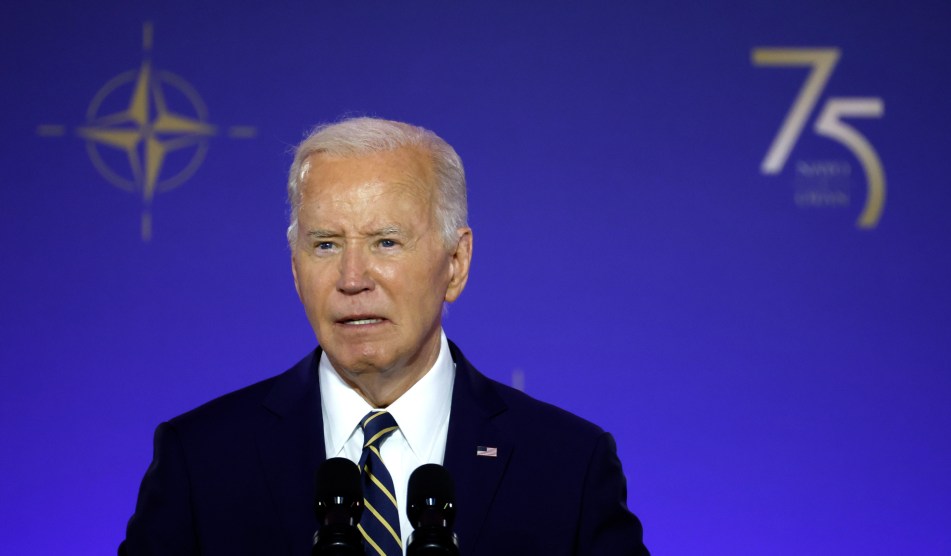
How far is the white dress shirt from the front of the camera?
1719mm

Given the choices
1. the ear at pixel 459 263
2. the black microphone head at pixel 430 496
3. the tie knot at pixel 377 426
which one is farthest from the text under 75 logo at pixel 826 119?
the black microphone head at pixel 430 496

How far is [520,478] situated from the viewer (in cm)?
175

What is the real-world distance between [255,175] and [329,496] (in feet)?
7.11

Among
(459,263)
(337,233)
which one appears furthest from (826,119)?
(337,233)

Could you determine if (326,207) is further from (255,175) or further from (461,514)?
(255,175)

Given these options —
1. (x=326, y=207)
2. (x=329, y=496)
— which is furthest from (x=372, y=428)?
(x=329, y=496)

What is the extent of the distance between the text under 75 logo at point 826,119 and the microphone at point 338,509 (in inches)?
88.1

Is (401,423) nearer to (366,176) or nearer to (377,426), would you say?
(377,426)

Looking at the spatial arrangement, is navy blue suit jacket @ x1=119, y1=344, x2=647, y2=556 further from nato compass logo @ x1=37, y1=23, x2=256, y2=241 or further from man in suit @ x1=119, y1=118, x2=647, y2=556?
nato compass logo @ x1=37, y1=23, x2=256, y2=241

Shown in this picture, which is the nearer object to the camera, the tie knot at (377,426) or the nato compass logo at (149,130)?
the tie knot at (377,426)

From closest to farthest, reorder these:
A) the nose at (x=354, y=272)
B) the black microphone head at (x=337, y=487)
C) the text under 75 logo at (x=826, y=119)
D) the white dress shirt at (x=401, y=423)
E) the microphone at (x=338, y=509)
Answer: the microphone at (x=338, y=509) → the black microphone head at (x=337, y=487) → the nose at (x=354, y=272) → the white dress shirt at (x=401, y=423) → the text under 75 logo at (x=826, y=119)

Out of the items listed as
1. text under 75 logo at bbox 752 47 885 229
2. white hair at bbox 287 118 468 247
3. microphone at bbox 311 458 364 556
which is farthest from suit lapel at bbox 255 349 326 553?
text under 75 logo at bbox 752 47 885 229

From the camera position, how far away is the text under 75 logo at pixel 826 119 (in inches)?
125

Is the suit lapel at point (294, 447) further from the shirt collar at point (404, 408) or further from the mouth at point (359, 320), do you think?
the mouth at point (359, 320)
